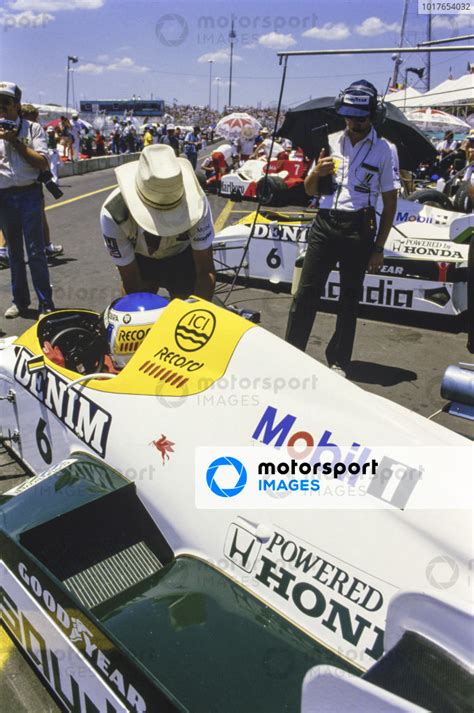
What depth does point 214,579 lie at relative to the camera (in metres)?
1.86

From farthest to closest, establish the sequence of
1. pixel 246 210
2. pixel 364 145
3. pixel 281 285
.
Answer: pixel 246 210 < pixel 281 285 < pixel 364 145

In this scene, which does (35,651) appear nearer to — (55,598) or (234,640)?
(55,598)

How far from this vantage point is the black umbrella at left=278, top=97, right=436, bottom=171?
7137 millimetres

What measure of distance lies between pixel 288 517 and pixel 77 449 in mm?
1027

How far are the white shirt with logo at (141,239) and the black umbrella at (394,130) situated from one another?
13.2ft

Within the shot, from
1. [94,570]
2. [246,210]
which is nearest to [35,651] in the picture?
[94,570]

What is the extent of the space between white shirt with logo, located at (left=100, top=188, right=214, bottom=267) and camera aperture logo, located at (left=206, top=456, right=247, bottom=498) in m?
1.81

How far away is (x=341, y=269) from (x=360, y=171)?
0.66 metres

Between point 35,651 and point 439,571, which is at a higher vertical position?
point 439,571

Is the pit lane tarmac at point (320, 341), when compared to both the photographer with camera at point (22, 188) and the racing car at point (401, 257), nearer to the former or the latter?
the racing car at point (401, 257)

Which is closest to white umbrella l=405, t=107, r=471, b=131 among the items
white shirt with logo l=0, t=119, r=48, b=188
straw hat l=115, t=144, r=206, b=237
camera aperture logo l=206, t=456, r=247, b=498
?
white shirt with logo l=0, t=119, r=48, b=188

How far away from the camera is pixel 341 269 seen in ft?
13.8

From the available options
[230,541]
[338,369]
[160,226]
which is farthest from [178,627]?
[338,369]

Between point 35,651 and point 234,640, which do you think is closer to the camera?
point 234,640
